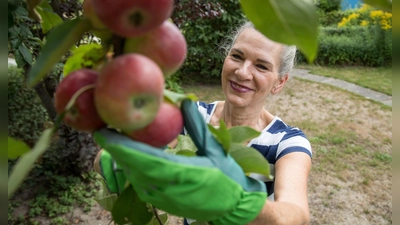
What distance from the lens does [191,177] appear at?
0.56m

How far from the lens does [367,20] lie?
9.20 metres

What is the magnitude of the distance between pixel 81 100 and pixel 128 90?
0.08 meters

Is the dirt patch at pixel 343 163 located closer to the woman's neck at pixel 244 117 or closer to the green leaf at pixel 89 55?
the woman's neck at pixel 244 117

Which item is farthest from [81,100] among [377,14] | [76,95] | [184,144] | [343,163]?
[377,14]

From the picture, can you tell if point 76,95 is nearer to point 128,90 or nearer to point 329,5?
point 128,90

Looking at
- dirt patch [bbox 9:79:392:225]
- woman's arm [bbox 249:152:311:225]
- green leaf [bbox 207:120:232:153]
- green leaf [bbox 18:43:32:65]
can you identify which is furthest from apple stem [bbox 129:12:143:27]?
dirt patch [bbox 9:79:392:225]

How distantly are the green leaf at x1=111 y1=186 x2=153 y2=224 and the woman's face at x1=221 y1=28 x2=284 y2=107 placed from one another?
41.1 inches

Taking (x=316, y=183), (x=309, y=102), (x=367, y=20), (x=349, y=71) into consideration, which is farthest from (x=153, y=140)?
(x=367, y=20)

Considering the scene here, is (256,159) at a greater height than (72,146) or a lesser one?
greater

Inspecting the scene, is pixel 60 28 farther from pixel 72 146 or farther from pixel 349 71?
pixel 349 71

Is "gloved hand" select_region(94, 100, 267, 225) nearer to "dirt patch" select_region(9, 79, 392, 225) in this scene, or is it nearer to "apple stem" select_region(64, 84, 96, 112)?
"apple stem" select_region(64, 84, 96, 112)

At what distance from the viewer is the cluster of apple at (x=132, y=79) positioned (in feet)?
1.47

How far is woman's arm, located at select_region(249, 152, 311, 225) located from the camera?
3.46 feet

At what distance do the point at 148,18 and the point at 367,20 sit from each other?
10.1 metres
